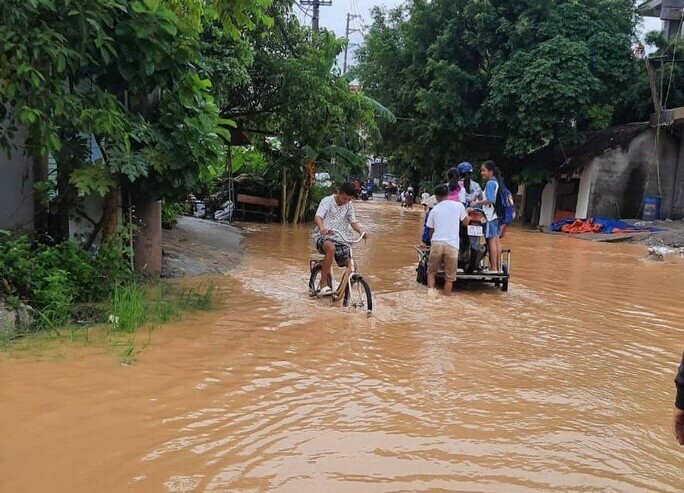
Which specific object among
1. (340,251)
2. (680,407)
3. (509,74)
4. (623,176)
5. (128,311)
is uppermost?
(509,74)

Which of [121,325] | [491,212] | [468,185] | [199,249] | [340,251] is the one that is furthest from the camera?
[199,249]

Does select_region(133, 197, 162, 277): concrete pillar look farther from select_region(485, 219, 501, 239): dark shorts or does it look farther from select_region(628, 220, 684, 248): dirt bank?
select_region(628, 220, 684, 248): dirt bank

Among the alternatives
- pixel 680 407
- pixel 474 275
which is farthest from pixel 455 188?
pixel 680 407

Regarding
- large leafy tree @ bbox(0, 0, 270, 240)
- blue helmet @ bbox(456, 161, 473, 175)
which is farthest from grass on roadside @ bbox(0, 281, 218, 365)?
blue helmet @ bbox(456, 161, 473, 175)

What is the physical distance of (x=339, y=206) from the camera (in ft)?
25.8

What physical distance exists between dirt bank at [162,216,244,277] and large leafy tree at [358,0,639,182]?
36.3 ft

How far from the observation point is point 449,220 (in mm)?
8414

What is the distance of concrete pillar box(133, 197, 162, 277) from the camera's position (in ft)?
27.7

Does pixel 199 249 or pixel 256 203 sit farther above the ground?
pixel 256 203

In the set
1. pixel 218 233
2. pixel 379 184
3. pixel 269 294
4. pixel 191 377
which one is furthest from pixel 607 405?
→ pixel 379 184

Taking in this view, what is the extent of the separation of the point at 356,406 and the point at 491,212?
5309 mm

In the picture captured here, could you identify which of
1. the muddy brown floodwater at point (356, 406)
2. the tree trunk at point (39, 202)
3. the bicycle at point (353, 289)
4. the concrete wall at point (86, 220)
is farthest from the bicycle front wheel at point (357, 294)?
the tree trunk at point (39, 202)

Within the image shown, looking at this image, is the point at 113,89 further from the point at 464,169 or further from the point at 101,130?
the point at 464,169

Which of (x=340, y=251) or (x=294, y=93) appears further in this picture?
(x=294, y=93)
